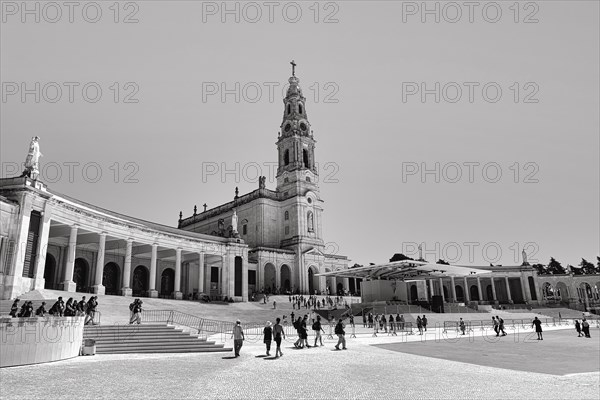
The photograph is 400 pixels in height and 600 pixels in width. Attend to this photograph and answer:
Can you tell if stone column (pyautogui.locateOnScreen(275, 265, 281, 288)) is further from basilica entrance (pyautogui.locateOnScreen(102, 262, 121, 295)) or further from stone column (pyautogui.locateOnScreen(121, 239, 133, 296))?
stone column (pyautogui.locateOnScreen(121, 239, 133, 296))

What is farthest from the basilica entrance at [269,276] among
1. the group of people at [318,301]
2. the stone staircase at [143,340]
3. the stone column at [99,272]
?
the stone staircase at [143,340]

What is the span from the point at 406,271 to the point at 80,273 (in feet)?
108

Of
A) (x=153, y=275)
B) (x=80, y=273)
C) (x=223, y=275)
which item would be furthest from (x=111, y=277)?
(x=223, y=275)

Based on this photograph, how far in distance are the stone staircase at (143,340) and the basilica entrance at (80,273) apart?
26.3m

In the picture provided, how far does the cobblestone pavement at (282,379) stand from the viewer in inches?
376

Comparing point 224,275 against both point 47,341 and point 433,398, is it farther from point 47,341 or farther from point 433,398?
point 433,398

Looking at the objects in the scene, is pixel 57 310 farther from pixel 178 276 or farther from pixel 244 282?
pixel 244 282

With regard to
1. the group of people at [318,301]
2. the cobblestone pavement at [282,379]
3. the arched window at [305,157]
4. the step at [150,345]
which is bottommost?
A: the cobblestone pavement at [282,379]

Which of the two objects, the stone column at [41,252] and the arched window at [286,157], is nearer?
the stone column at [41,252]

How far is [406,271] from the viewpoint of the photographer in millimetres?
43188

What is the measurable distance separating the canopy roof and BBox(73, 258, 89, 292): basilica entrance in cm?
2452

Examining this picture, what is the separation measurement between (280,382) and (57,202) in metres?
27.5

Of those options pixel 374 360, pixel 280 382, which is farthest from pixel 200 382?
pixel 374 360

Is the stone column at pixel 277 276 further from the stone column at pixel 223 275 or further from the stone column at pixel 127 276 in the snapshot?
the stone column at pixel 127 276
